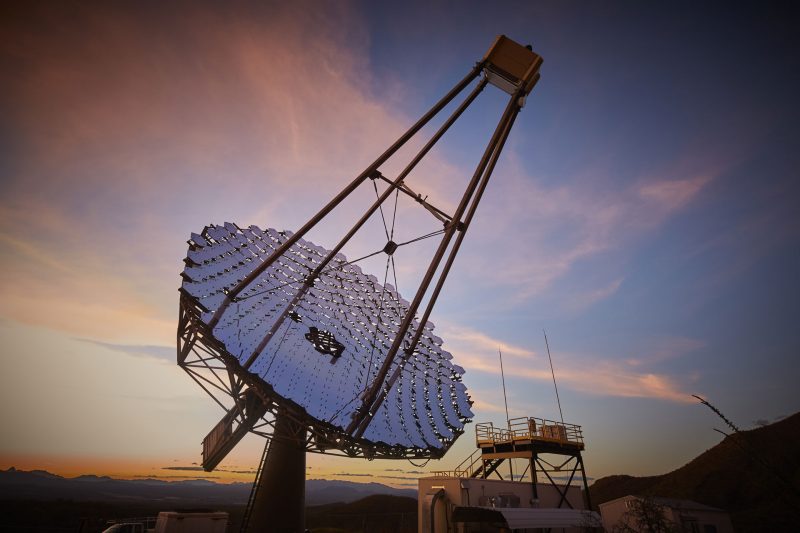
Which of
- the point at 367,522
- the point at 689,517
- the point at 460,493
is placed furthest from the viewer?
the point at 367,522

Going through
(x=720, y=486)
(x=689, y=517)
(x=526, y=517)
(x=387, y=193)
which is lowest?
(x=526, y=517)

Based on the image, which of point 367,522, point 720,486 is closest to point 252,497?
point 367,522

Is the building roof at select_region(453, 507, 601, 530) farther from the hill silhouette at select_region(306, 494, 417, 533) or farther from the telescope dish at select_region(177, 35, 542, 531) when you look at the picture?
the hill silhouette at select_region(306, 494, 417, 533)

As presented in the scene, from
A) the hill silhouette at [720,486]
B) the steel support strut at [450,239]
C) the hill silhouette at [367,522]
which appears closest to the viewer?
the steel support strut at [450,239]

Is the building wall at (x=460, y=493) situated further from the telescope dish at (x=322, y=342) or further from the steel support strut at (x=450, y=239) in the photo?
the steel support strut at (x=450, y=239)

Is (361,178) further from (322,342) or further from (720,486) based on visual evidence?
(720,486)

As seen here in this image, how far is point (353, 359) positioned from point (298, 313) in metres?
3.55

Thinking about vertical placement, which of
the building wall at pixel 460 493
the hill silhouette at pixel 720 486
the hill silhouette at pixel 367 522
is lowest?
the hill silhouette at pixel 367 522

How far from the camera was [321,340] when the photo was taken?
2123cm

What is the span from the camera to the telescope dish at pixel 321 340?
16.9 meters

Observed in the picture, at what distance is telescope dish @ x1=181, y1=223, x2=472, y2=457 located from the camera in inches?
664

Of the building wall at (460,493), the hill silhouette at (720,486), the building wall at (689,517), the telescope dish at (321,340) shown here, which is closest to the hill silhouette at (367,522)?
the building wall at (460,493)

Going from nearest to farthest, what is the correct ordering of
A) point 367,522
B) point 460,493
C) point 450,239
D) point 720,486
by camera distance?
1. point 450,239
2. point 460,493
3. point 367,522
4. point 720,486

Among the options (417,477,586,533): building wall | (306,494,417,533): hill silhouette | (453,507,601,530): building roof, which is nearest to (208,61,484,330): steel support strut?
(453,507,601,530): building roof
